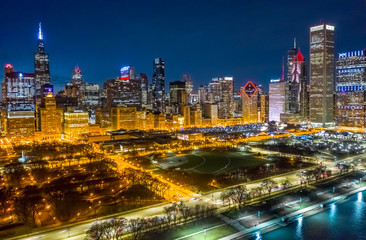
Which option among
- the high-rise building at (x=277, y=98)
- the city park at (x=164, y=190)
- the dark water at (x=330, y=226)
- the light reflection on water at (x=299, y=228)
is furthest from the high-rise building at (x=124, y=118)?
the light reflection on water at (x=299, y=228)

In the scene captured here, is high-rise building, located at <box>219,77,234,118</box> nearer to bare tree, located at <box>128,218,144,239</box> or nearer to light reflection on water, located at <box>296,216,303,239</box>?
light reflection on water, located at <box>296,216,303,239</box>

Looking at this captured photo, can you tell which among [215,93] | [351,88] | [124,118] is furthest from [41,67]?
[351,88]

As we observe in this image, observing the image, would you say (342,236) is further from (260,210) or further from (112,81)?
(112,81)

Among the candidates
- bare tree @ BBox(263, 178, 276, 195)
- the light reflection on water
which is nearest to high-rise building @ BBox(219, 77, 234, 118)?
bare tree @ BBox(263, 178, 276, 195)

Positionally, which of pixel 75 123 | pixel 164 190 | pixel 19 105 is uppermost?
pixel 19 105

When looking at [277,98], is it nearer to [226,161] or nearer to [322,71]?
[322,71]

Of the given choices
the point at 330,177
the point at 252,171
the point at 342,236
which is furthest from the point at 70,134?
the point at 342,236
